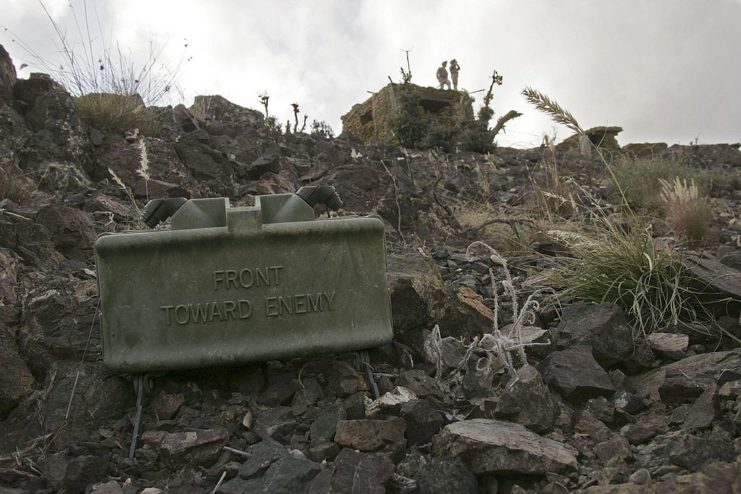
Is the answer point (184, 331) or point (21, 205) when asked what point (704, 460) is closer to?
point (184, 331)

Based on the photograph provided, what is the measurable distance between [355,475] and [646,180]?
8.23 metres

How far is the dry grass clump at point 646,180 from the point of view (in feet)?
27.1

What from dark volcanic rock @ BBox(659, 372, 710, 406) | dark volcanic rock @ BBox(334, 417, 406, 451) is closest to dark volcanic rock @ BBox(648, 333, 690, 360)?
dark volcanic rock @ BBox(659, 372, 710, 406)

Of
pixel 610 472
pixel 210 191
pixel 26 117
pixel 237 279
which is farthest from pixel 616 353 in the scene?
pixel 26 117

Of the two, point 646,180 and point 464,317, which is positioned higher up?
point 646,180

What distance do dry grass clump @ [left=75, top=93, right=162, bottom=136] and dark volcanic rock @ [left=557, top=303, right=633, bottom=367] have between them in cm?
469

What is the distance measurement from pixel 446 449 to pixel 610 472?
456 mm

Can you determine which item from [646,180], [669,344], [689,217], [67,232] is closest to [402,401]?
[669,344]

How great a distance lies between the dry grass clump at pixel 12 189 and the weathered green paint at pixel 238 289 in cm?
221

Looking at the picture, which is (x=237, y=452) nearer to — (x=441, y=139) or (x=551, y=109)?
(x=551, y=109)

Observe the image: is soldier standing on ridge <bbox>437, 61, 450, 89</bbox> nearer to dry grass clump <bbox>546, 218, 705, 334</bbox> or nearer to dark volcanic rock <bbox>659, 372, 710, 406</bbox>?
dry grass clump <bbox>546, 218, 705, 334</bbox>

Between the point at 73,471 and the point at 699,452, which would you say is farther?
the point at 73,471

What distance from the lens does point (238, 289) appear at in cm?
238

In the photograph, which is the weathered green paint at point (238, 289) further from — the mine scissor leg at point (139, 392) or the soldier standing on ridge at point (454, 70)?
the soldier standing on ridge at point (454, 70)
